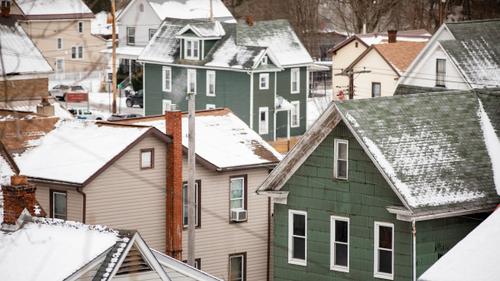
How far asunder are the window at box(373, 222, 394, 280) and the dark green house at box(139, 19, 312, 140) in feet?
127

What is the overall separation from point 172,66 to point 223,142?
3418 centimetres

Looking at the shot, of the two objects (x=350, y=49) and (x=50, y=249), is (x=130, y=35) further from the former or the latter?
(x=50, y=249)

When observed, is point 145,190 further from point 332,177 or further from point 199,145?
point 332,177

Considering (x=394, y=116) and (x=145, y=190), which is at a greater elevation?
(x=394, y=116)

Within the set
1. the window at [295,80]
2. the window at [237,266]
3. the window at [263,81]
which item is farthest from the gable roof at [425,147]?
the window at [295,80]

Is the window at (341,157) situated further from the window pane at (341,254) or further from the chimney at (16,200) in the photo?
the chimney at (16,200)

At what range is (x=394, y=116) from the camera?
27.8m

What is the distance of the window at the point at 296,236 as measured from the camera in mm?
27922

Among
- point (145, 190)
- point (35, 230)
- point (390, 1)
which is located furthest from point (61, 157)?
point (390, 1)

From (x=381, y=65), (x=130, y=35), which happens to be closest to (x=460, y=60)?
(x=381, y=65)

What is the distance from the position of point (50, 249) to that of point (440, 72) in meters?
24.7

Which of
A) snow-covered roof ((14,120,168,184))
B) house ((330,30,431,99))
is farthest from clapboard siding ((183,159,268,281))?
house ((330,30,431,99))

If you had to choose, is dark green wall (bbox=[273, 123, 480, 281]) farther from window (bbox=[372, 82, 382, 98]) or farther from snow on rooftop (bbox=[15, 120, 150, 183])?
window (bbox=[372, 82, 382, 98])

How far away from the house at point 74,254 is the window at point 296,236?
15.7 feet
